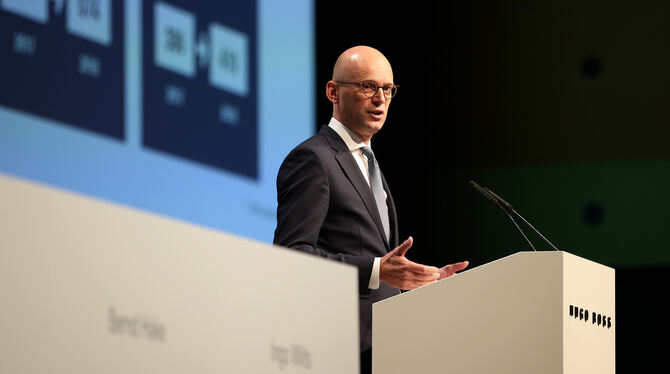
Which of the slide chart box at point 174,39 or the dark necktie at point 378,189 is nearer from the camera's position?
the dark necktie at point 378,189

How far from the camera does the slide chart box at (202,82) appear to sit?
11.3 feet

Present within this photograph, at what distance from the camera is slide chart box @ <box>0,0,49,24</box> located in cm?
289

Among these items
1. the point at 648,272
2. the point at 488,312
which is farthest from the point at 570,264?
the point at 648,272

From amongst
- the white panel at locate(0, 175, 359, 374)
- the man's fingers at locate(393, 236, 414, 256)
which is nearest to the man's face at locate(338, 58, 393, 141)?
the man's fingers at locate(393, 236, 414, 256)

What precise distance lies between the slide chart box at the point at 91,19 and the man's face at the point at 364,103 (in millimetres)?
790

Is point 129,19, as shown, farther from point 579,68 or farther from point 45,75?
point 579,68

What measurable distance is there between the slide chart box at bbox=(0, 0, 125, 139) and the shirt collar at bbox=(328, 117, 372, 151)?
76 centimetres

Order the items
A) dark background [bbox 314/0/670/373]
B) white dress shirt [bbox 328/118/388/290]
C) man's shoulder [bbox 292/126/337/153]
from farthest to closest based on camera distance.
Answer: dark background [bbox 314/0/670/373] < white dress shirt [bbox 328/118/388/290] < man's shoulder [bbox 292/126/337/153]

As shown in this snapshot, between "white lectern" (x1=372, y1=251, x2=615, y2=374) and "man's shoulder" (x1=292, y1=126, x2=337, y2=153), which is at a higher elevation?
"man's shoulder" (x1=292, y1=126, x2=337, y2=153)

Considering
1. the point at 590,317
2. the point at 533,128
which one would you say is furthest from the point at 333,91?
the point at 533,128

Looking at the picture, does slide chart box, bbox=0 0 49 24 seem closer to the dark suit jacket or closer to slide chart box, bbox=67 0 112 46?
slide chart box, bbox=67 0 112 46

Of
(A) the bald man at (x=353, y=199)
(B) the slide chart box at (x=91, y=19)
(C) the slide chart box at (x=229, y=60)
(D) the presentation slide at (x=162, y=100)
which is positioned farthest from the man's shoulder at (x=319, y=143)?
(C) the slide chart box at (x=229, y=60)

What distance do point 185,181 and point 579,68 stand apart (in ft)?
6.98

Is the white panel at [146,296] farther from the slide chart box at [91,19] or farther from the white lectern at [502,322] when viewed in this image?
the slide chart box at [91,19]
